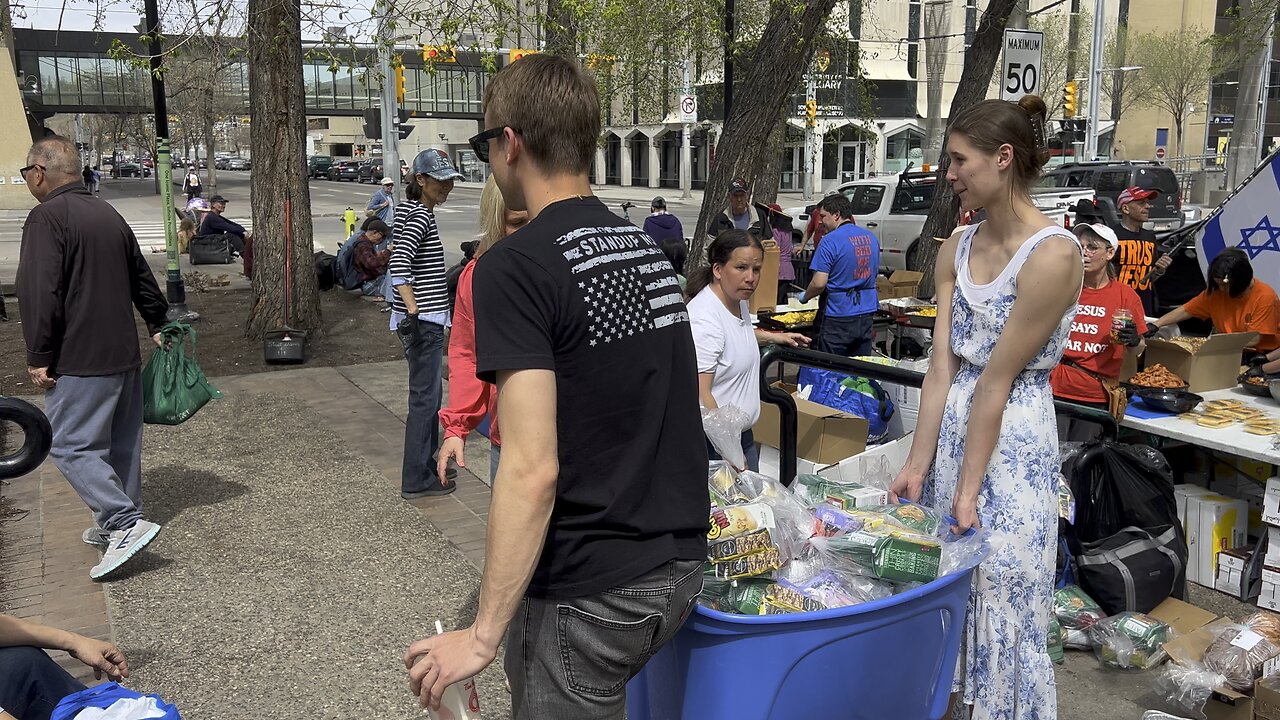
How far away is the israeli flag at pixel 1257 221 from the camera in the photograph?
673 centimetres

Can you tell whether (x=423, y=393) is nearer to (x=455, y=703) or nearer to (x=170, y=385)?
(x=170, y=385)

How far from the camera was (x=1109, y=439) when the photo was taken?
4.26 meters

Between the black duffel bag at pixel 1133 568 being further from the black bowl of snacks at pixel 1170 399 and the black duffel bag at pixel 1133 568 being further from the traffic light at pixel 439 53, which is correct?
the traffic light at pixel 439 53

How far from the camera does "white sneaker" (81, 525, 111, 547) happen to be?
4.85 m

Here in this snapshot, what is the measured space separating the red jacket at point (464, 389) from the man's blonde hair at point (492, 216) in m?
0.21

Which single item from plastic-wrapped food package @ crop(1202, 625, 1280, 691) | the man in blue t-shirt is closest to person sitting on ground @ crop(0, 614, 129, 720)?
plastic-wrapped food package @ crop(1202, 625, 1280, 691)

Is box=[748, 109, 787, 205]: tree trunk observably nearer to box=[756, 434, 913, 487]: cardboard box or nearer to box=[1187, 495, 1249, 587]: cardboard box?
box=[756, 434, 913, 487]: cardboard box

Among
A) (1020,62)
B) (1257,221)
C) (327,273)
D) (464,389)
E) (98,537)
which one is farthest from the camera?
(327,273)

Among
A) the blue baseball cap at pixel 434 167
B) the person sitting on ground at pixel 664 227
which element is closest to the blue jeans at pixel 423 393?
the blue baseball cap at pixel 434 167

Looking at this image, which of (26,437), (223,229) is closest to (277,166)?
(26,437)

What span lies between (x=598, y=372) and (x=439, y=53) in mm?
7383

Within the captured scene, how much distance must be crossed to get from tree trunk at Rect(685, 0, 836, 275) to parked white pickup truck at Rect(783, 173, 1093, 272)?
25.8 ft

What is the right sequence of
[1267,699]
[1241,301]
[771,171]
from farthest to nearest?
1. [771,171]
2. [1241,301]
3. [1267,699]

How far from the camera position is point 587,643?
1849 mm
